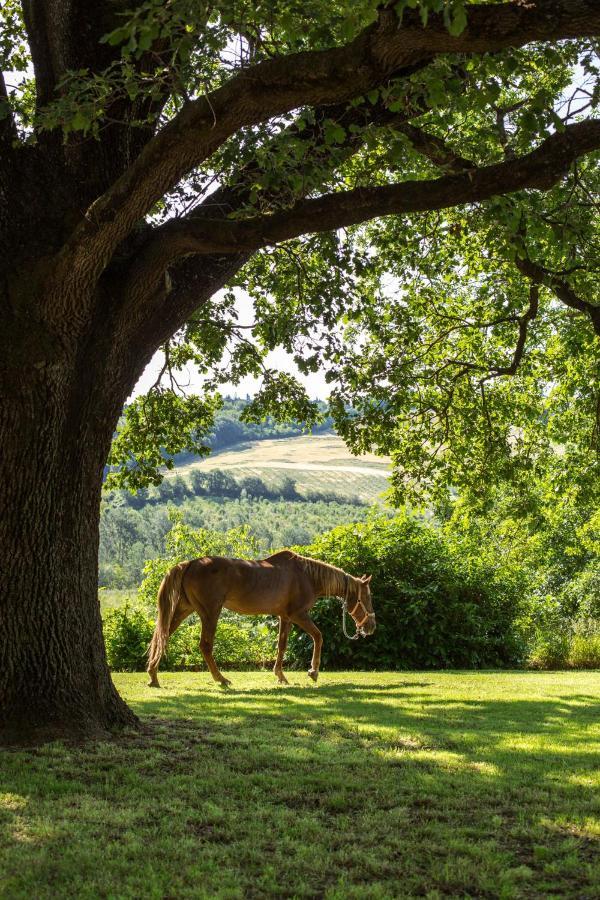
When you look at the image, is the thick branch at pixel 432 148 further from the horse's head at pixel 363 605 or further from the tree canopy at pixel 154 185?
the horse's head at pixel 363 605

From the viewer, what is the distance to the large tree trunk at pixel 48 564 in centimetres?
688

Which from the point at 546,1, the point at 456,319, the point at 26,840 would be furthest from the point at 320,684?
the point at 546,1

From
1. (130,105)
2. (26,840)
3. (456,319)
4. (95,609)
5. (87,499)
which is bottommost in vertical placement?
(26,840)

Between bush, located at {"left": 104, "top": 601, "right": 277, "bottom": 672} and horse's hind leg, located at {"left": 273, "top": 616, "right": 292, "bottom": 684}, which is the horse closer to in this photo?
horse's hind leg, located at {"left": 273, "top": 616, "right": 292, "bottom": 684}

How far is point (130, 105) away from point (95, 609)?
470 cm

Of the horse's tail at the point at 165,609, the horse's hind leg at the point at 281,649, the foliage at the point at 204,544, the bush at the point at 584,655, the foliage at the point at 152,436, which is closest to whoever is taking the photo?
the horse's tail at the point at 165,609

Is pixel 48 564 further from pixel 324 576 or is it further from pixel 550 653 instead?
pixel 550 653

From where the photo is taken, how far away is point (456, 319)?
16.0 metres

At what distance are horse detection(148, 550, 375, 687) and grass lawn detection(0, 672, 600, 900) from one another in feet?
10.2

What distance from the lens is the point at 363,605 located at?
572 inches

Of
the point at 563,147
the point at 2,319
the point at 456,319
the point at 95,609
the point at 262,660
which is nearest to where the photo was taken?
the point at 563,147

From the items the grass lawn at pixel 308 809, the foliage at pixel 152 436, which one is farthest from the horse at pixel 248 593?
the grass lawn at pixel 308 809

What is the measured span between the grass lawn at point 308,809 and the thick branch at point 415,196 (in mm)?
4136

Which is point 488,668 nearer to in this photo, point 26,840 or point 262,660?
point 262,660
